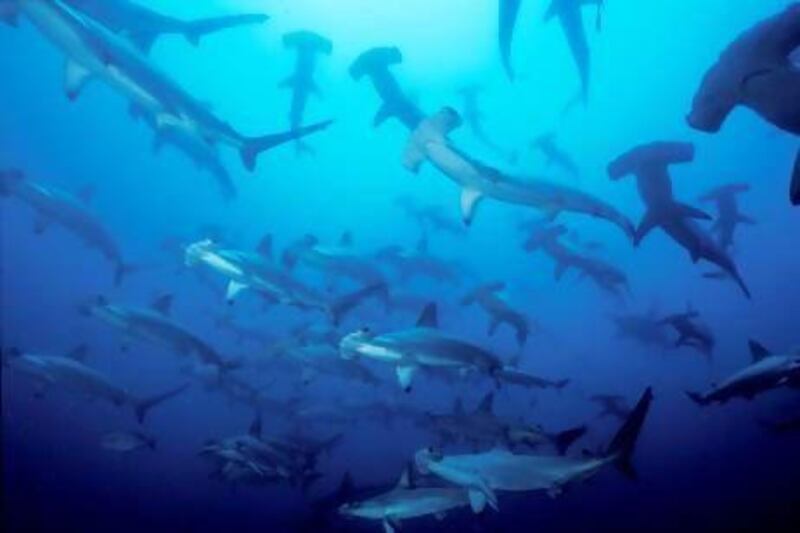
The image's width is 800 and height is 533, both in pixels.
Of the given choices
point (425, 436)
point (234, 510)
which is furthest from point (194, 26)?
point (425, 436)

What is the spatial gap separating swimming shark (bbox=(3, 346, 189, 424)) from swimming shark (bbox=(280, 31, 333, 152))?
8.85 m

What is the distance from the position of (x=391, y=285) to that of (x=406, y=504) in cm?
1112

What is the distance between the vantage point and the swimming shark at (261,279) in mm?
7520

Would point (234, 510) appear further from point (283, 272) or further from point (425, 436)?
point (283, 272)

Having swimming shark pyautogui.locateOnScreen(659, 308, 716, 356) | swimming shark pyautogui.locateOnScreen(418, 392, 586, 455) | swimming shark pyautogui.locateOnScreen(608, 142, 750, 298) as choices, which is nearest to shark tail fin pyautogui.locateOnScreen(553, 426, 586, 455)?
swimming shark pyautogui.locateOnScreen(418, 392, 586, 455)

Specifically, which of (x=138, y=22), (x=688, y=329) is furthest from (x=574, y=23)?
(x=138, y=22)

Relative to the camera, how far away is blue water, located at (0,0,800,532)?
1420cm

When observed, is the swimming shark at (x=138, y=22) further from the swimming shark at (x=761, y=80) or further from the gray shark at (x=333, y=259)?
the swimming shark at (x=761, y=80)

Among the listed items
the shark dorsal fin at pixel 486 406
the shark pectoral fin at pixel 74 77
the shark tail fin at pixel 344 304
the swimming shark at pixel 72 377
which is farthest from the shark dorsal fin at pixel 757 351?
the shark pectoral fin at pixel 74 77

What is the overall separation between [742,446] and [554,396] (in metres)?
7.57

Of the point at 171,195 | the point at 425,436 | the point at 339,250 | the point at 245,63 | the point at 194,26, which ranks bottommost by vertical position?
the point at 425,436

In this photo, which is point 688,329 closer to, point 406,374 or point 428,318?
point 428,318

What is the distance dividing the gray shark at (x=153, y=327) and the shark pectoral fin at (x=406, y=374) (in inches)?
121

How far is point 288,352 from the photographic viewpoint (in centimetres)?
1092
